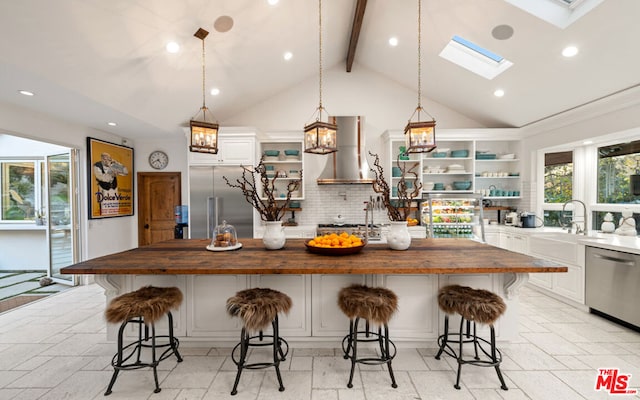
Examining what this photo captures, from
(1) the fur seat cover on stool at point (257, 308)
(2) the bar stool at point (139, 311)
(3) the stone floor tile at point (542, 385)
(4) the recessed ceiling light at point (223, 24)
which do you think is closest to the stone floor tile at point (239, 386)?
(2) the bar stool at point (139, 311)

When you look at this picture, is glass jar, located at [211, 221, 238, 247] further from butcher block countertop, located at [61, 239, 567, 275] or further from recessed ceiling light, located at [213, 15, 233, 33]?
recessed ceiling light, located at [213, 15, 233, 33]

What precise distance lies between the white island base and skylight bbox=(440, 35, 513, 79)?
330cm

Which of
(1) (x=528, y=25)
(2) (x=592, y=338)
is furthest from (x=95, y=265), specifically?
(1) (x=528, y=25)

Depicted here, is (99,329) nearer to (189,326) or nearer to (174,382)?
Answer: (189,326)

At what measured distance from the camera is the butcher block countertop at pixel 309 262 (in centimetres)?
196

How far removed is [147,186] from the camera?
5781 mm

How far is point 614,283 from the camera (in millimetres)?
3002

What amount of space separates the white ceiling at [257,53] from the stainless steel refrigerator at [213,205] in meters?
1.13

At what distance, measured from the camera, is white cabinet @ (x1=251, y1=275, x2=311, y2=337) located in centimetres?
247

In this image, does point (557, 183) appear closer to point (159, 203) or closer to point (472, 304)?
point (472, 304)

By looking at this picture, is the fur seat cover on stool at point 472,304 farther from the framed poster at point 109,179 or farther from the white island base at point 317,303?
the framed poster at point 109,179

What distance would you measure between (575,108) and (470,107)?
1560 millimetres

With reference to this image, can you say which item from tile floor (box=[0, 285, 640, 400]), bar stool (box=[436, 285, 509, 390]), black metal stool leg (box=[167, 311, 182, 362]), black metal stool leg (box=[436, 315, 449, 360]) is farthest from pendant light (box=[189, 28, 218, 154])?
black metal stool leg (box=[436, 315, 449, 360])

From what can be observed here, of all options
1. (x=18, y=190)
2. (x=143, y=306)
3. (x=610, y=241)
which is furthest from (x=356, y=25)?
(x=18, y=190)
